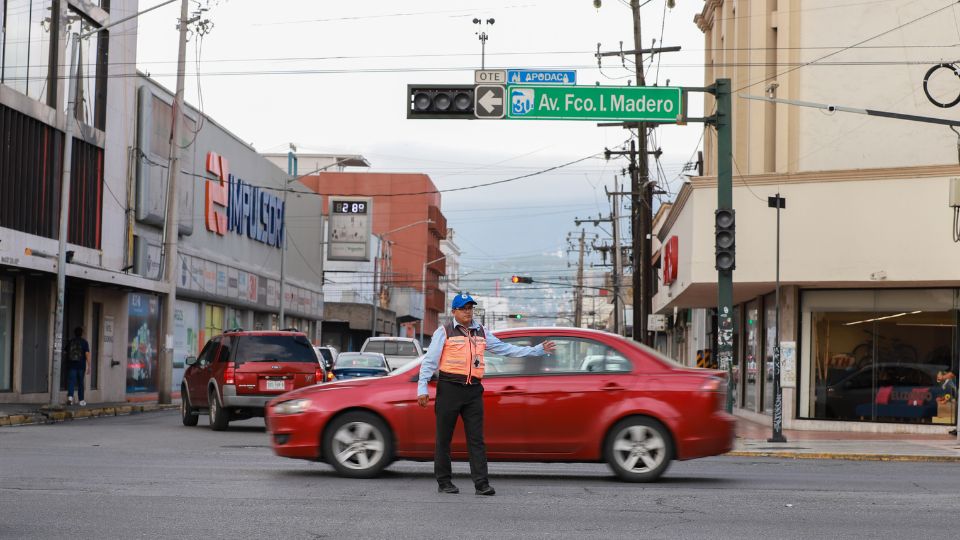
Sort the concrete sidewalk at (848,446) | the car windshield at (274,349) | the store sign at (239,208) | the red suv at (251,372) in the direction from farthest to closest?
the store sign at (239,208) → the car windshield at (274,349) → the red suv at (251,372) → the concrete sidewalk at (848,446)

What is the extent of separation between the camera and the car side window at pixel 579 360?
13.3 metres

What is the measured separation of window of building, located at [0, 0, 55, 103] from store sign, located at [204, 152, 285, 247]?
13430mm

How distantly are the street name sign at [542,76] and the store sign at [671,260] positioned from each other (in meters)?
11.9

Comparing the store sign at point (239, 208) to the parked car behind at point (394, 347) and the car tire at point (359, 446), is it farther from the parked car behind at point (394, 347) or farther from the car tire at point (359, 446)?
the car tire at point (359, 446)

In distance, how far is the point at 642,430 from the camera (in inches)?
517

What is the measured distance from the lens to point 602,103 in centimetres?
2328

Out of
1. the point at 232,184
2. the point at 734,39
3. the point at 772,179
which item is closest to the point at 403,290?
the point at 232,184

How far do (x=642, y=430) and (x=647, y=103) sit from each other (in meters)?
11.2

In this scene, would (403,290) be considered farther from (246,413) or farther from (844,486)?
(844,486)

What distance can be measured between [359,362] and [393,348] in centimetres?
793

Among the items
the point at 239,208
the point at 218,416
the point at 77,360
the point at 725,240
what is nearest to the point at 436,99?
the point at 725,240

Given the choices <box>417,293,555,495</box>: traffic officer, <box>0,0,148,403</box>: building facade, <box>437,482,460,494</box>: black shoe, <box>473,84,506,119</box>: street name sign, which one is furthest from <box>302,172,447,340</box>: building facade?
<box>437,482,460,494</box>: black shoe

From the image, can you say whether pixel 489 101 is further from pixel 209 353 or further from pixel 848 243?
pixel 848 243

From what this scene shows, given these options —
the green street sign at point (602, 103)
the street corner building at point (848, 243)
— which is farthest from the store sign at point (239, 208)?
the green street sign at point (602, 103)
